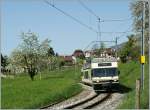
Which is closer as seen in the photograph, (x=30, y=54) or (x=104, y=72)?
(x=104, y=72)

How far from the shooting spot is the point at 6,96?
3139 centimetres

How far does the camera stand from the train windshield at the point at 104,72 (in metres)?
Answer: 36.9

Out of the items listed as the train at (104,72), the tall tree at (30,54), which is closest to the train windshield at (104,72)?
the train at (104,72)

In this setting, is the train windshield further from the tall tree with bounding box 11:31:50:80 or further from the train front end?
the tall tree with bounding box 11:31:50:80

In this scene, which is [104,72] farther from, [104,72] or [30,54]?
[30,54]

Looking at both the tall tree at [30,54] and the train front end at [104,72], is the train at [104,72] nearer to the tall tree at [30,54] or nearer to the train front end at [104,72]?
the train front end at [104,72]

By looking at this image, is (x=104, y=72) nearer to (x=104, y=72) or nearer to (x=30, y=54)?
(x=104, y=72)

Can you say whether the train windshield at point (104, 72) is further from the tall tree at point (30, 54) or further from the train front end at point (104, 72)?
the tall tree at point (30, 54)

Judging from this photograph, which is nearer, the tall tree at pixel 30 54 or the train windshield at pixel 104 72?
the train windshield at pixel 104 72

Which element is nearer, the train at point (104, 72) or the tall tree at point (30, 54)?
the train at point (104, 72)

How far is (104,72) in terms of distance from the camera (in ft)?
121

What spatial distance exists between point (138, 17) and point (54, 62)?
6199 cm

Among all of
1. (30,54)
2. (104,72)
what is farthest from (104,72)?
(30,54)

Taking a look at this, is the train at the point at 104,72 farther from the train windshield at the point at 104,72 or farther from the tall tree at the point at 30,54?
the tall tree at the point at 30,54
